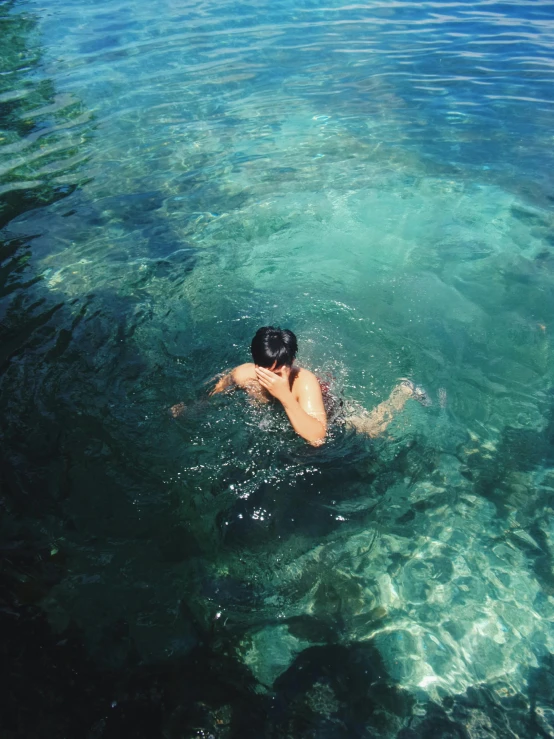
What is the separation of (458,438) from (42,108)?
1107cm

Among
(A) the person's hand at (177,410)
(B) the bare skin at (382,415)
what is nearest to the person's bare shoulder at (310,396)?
(B) the bare skin at (382,415)

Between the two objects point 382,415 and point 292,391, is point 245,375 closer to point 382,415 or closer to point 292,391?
point 292,391

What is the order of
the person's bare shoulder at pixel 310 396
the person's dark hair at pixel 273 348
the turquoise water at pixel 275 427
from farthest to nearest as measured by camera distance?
the person's bare shoulder at pixel 310 396
the person's dark hair at pixel 273 348
the turquoise water at pixel 275 427

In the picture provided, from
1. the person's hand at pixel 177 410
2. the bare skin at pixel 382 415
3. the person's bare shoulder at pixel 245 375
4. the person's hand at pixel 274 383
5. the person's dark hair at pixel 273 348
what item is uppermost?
the person's dark hair at pixel 273 348

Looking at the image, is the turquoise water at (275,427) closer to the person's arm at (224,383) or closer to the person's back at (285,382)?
the person's arm at (224,383)

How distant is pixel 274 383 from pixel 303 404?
1.60 ft

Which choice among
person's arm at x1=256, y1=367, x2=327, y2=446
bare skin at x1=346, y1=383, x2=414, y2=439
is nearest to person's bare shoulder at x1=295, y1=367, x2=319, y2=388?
person's arm at x1=256, y1=367, x2=327, y2=446

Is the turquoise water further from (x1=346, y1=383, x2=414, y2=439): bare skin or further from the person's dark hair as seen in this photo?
the person's dark hair

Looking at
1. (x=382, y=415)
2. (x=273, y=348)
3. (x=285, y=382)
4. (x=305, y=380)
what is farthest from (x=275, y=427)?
(x=382, y=415)

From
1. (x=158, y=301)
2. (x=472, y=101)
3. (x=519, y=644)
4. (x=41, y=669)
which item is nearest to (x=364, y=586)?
(x=519, y=644)

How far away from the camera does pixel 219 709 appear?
286 centimetres

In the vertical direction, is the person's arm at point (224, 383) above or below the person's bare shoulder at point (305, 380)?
below

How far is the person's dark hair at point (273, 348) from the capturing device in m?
3.96

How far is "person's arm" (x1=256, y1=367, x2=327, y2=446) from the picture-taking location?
399cm
